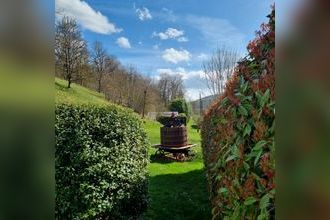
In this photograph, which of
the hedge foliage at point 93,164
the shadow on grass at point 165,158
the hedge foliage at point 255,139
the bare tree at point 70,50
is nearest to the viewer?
the hedge foliage at point 255,139

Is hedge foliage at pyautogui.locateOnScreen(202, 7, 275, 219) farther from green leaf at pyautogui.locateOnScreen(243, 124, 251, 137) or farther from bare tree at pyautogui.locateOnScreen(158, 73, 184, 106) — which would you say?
bare tree at pyautogui.locateOnScreen(158, 73, 184, 106)

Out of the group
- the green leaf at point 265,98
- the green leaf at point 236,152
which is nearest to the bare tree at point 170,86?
the green leaf at point 236,152

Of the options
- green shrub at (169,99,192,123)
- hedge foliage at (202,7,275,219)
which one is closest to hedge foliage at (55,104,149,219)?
hedge foliage at (202,7,275,219)

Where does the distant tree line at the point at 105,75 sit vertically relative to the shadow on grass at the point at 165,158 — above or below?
above

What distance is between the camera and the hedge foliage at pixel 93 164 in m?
3.14

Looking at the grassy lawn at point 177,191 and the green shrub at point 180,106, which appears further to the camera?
the green shrub at point 180,106

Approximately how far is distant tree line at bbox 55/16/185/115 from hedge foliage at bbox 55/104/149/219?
12.4 metres

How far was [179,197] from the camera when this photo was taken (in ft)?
18.5

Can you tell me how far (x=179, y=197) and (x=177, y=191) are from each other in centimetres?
42

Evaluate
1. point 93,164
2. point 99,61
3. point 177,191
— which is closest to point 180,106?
point 99,61

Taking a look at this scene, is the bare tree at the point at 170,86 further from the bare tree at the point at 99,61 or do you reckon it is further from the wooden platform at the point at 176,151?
the wooden platform at the point at 176,151
